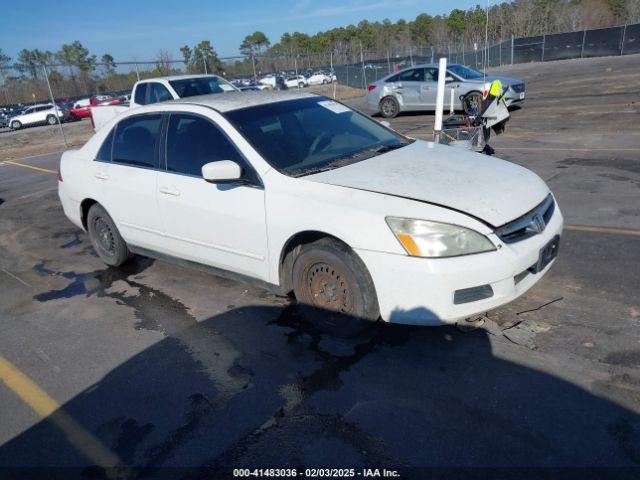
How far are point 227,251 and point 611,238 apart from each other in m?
3.67

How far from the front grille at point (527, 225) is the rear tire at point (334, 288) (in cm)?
88

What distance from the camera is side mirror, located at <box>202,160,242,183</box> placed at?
139 inches

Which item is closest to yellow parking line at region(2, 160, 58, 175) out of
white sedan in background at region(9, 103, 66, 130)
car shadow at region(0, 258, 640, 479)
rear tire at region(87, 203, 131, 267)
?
rear tire at region(87, 203, 131, 267)

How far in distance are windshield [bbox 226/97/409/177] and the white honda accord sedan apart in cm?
1

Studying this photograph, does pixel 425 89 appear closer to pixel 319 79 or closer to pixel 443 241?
pixel 443 241

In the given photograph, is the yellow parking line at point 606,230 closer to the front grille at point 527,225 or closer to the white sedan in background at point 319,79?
the front grille at point 527,225

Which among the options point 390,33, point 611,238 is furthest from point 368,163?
point 390,33

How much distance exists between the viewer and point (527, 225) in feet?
10.5

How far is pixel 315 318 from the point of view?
3.59 m

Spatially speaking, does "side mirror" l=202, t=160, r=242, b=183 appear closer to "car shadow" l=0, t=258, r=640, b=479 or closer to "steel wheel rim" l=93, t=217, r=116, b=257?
"car shadow" l=0, t=258, r=640, b=479

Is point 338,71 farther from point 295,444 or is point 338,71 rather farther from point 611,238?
point 295,444

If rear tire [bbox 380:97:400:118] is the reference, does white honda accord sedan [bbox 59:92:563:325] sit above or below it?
above

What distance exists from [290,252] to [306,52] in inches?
1784

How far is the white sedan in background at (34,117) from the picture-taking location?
29.8m
